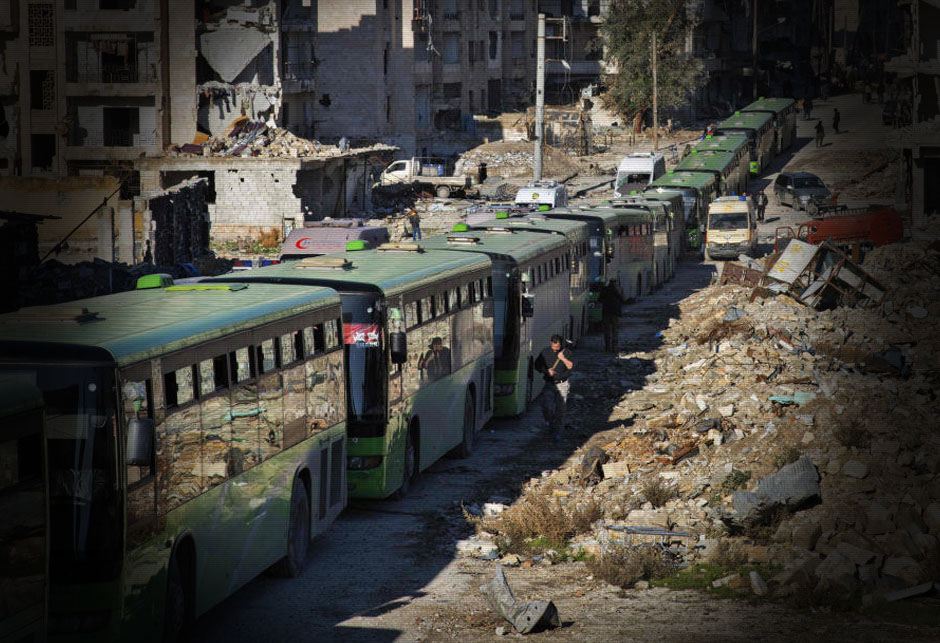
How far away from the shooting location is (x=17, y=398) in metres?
7.21

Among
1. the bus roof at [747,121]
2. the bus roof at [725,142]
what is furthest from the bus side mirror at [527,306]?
the bus roof at [747,121]

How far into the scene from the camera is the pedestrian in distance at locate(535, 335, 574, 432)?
19547 millimetres

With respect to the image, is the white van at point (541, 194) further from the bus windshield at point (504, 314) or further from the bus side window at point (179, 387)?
the bus side window at point (179, 387)

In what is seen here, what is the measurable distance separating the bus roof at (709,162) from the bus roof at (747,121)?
7010mm

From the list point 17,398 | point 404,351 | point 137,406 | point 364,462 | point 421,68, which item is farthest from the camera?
point 421,68

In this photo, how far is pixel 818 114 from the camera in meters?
91.8

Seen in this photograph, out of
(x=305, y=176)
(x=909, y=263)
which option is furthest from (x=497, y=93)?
(x=909, y=263)

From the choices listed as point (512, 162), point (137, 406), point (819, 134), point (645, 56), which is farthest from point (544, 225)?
point (645, 56)

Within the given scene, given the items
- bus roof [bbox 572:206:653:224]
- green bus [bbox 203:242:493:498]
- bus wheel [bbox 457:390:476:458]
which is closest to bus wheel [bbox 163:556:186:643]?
green bus [bbox 203:242:493:498]

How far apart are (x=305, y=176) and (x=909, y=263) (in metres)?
30.9

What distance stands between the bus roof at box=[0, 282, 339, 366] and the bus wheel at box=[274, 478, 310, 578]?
1770 mm

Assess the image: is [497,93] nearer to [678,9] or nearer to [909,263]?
[678,9]

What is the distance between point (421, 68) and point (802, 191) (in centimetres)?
3400

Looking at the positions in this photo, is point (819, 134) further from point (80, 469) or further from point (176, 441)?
point (80, 469)
